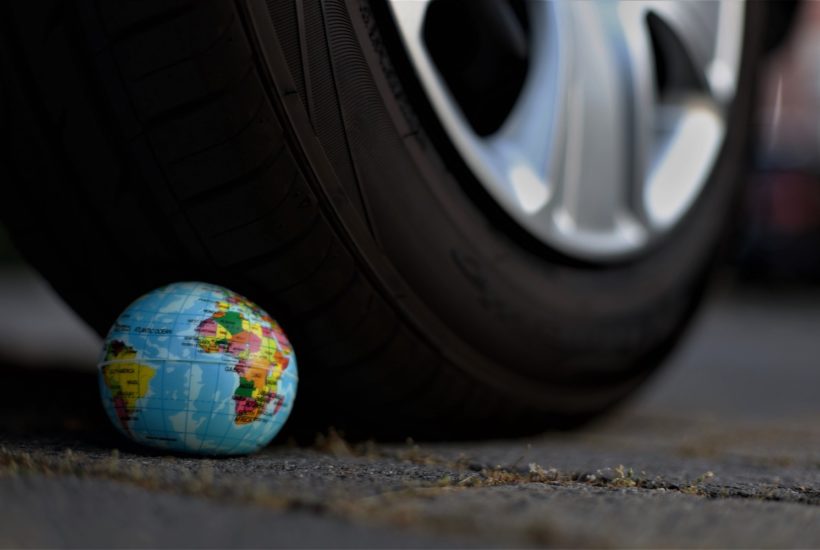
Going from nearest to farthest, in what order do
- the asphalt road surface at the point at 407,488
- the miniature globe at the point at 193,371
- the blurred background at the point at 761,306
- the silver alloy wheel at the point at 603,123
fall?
the asphalt road surface at the point at 407,488, the miniature globe at the point at 193,371, the silver alloy wheel at the point at 603,123, the blurred background at the point at 761,306

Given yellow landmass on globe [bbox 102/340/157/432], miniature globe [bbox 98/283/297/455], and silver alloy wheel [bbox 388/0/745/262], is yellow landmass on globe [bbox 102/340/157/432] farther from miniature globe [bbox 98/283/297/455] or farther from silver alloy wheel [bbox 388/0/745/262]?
silver alloy wheel [bbox 388/0/745/262]

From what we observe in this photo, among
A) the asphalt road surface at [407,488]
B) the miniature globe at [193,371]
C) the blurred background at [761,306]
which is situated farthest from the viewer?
the blurred background at [761,306]

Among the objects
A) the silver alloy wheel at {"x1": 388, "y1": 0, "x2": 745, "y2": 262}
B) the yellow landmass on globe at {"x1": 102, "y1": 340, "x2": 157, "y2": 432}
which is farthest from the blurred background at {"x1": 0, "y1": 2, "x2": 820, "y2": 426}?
the yellow landmass on globe at {"x1": 102, "y1": 340, "x2": 157, "y2": 432}

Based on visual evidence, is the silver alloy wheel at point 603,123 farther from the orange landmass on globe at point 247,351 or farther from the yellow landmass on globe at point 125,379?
the yellow landmass on globe at point 125,379

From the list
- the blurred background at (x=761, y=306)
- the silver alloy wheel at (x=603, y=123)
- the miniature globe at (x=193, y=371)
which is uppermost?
the silver alloy wheel at (x=603, y=123)

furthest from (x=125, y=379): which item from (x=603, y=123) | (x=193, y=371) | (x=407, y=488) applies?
(x=603, y=123)

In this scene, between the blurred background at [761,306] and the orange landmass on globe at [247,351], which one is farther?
the blurred background at [761,306]

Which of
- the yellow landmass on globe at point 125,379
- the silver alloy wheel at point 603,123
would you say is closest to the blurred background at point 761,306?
the silver alloy wheel at point 603,123

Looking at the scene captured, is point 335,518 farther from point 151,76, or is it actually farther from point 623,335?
point 623,335
